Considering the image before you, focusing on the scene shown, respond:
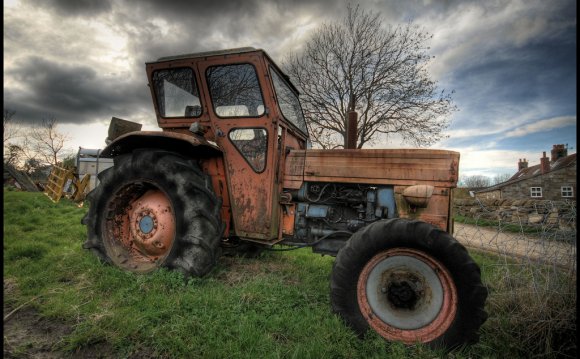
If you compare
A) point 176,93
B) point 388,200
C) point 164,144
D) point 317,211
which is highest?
point 176,93

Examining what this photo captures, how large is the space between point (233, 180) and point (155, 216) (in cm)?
89

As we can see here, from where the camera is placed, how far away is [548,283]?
2379mm

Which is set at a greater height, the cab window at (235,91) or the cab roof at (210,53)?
the cab roof at (210,53)

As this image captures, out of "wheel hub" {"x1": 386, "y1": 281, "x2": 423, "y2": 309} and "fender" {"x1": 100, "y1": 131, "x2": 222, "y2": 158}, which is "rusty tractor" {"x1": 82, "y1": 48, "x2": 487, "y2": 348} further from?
"wheel hub" {"x1": 386, "y1": 281, "x2": 423, "y2": 309}

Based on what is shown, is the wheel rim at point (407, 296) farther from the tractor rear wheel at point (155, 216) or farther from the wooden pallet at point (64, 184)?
the wooden pallet at point (64, 184)

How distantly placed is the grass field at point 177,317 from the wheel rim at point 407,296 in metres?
0.14

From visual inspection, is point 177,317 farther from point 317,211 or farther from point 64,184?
point 64,184

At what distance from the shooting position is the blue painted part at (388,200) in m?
3.07

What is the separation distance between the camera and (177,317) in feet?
7.58

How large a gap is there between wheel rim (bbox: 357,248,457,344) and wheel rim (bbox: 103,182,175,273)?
Answer: 2023 mm

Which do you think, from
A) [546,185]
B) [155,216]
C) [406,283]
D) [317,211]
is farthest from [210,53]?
[546,185]

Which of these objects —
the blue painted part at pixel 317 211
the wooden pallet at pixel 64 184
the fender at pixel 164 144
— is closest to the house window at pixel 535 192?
the blue painted part at pixel 317 211

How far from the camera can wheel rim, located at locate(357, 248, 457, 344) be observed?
223cm

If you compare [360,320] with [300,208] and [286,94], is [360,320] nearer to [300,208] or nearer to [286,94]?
[300,208]
